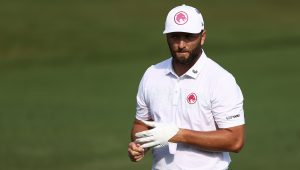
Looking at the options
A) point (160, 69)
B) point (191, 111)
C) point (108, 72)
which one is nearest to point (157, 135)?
point (191, 111)

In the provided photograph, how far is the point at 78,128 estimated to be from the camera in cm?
1728

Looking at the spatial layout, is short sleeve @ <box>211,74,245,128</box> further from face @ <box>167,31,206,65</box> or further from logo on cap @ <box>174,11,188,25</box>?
logo on cap @ <box>174,11,188,25</box>

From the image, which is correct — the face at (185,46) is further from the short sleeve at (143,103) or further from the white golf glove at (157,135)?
the white golf glove at (157,135)

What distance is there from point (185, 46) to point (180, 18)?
229 millimetres

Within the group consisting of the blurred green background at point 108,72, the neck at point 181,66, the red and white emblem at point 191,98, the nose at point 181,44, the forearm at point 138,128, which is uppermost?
the blurred green background at point 108,72

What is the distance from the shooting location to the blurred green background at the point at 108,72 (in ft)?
52.0

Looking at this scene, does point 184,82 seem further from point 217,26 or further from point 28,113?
point 217,26

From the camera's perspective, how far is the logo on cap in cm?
791

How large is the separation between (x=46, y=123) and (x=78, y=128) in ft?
2.27

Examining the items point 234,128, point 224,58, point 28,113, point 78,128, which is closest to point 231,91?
point 234,128

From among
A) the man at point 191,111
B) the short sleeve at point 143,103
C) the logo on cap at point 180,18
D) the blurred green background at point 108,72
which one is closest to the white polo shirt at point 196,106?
the man at point 191,111

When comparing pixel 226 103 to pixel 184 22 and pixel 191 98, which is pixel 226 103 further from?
pixel 184 22

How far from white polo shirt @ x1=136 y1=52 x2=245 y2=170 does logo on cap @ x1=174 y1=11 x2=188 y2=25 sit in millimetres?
355

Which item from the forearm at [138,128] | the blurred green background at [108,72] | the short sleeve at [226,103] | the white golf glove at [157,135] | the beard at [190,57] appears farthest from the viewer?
the blurred green background at [108,72]
